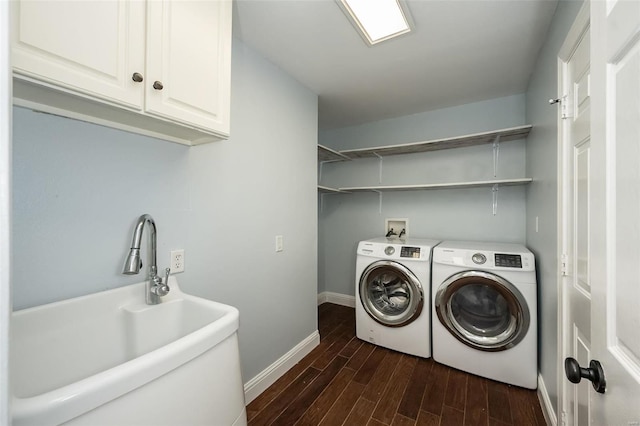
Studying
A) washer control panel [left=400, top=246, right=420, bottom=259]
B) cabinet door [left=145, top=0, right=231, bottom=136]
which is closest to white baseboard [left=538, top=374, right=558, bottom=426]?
washer control panel [left=400, top=246, right=420, bottom=259]

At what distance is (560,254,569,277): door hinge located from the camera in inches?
49.7

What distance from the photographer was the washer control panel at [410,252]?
221 centimetres

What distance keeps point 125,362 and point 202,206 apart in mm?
795

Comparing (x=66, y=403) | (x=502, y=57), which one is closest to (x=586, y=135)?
(x=502, y=57)

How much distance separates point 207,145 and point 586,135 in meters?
1.81

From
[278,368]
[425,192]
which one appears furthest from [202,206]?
[425,192]

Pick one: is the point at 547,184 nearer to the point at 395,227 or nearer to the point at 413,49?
the point at 413,49

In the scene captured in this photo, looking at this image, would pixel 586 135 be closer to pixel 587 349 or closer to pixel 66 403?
pixel 587 349

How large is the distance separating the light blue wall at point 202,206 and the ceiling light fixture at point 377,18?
0.76 m

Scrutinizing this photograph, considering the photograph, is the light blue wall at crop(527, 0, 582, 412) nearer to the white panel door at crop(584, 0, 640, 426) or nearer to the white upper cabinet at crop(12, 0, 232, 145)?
the white panel door at crop(584, 0, 640, 426)

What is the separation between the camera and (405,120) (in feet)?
9.84

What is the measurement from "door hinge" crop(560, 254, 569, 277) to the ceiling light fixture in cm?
150

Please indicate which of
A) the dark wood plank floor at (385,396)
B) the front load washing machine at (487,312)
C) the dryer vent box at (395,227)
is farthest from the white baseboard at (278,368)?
the dryer vent box at (395,227)

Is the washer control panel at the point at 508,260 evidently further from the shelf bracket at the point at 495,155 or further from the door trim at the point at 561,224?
the shelf bracket at the point at 495,155
